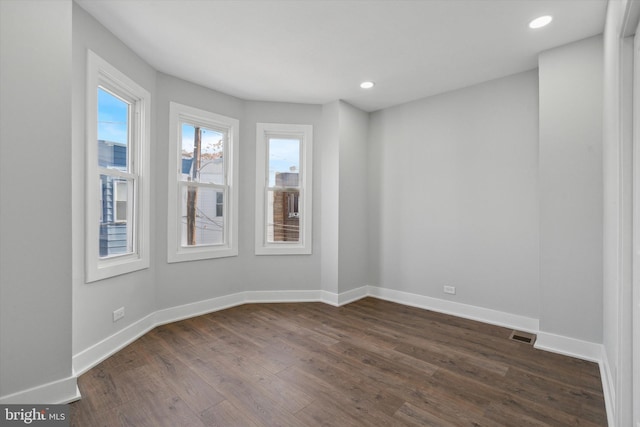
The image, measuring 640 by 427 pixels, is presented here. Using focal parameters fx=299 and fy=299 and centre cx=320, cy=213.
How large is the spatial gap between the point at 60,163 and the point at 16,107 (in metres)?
0.36

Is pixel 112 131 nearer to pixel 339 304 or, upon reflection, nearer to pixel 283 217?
pixel 283 217

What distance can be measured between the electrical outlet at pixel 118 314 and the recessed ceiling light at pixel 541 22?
4.30 metres

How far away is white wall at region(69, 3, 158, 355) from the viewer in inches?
89.6

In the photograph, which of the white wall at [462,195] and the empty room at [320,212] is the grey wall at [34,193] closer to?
the empty room at [320,212]

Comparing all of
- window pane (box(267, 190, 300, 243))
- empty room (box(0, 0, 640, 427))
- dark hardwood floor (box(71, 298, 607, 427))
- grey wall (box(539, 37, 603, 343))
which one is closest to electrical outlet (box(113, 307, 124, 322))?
empty room (box(0, 0, 640, 427))

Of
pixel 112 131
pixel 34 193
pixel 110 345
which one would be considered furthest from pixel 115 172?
pixel 110 345

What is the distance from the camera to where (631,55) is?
1501 millimetres

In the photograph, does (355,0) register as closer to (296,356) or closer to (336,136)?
(336,136)

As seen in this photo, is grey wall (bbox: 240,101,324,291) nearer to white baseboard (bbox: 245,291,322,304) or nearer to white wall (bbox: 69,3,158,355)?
white baseboard (bbox: 245,291,322,304)

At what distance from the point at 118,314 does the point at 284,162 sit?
264 centimetres

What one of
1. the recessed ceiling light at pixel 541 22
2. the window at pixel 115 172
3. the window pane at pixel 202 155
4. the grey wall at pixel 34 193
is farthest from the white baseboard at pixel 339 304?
the recessed ceiling light at pixel 541 22

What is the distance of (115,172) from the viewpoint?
2.74 m

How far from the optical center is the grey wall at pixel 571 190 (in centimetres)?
249

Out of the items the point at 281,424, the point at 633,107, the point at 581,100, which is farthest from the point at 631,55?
the point at 281,424
